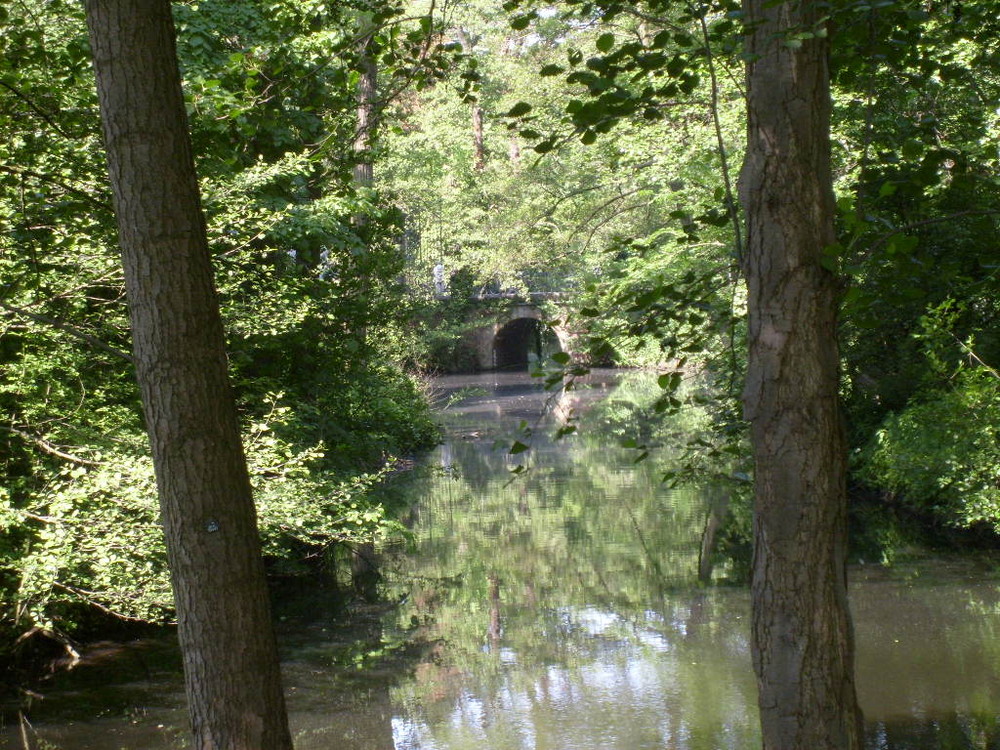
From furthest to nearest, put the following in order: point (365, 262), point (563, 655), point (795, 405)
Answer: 1. point (365, 262)
2. point (563, 655)
3. point (795, 405)

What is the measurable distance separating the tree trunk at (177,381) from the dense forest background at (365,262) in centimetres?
34

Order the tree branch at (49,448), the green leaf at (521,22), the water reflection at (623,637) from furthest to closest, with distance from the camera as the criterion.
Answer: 1. the water reflection at (623,637)
2. the tree branch at (49,448)
3. the green leaf at (521,22)

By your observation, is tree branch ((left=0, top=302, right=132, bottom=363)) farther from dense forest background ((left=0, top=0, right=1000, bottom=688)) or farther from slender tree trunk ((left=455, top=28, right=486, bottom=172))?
slender tree trunk ((left=455, top=28, right=486, bottom=172))

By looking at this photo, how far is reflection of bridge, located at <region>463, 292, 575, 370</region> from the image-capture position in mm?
35906

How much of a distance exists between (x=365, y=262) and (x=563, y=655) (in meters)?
4.17

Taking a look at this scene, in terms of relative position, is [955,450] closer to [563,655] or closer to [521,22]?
[563,655]

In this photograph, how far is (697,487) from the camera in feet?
46.3

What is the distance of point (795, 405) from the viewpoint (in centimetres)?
287

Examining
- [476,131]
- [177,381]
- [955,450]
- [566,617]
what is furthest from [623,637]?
[476,131]

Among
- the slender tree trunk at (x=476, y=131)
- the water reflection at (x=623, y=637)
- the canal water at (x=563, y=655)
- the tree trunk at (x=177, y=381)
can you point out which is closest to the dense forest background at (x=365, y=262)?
the tree trunk at (x=177, y=381)

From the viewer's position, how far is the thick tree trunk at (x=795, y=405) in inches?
112

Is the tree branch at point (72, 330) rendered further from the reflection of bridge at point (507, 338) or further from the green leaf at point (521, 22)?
the reflection of bridge at point (507, 338)

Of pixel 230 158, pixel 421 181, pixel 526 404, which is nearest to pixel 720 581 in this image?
pixel 230 158

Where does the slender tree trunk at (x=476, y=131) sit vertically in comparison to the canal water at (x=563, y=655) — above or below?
above
